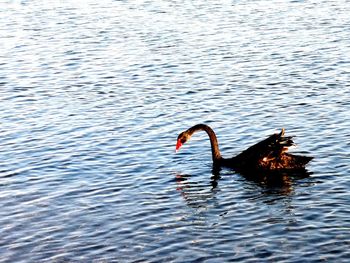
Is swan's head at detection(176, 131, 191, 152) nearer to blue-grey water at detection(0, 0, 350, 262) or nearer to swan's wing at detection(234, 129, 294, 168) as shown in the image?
blue-grey water at detection(0, 0, 350, 262)

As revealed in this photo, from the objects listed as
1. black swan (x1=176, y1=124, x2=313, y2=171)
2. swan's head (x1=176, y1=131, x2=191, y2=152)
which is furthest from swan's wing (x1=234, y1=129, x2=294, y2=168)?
swan's head (x1=176, y1=131, x2=191, y2=152)

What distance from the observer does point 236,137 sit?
2558cm

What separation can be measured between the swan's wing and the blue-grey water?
2.77ft

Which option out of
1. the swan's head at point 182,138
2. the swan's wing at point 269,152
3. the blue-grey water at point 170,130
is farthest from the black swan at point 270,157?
the swan's head at point 182,138

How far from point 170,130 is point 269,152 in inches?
193

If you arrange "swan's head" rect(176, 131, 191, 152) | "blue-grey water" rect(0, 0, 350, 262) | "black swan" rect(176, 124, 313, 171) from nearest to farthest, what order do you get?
"blue-grey water" rect(0, 0, 350, 262) < "black swan" rect(176, 124, 313, 171) < "swan's head" rect(176, 131, 191, 152)

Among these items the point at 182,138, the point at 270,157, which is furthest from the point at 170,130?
the point at 270,157

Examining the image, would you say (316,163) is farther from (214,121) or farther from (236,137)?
(214,121)

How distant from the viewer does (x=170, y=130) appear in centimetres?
2662

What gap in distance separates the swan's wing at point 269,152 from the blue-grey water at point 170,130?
2.77ft

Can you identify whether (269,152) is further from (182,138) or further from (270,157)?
(182,138)

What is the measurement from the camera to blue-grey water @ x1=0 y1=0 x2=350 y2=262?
1769 cm

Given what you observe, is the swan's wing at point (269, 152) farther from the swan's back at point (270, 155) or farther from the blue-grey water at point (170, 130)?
the blue-grey water at point (170, 130)

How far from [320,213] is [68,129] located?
11.0 metres
